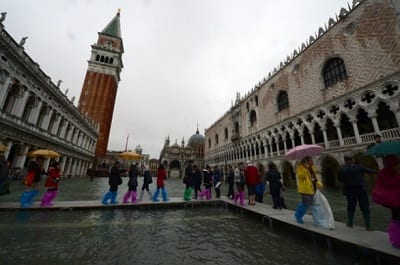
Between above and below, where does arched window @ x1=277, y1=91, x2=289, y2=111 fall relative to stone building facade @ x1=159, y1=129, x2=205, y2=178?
above

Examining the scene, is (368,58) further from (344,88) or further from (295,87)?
(295,87)

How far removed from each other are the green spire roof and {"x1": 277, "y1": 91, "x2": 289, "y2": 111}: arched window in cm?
5593

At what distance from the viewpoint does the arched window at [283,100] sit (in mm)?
22948

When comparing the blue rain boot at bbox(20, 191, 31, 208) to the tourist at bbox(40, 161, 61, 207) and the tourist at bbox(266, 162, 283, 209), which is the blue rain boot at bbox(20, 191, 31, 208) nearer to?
the tourist at bbox(40, 161, 61, 207)

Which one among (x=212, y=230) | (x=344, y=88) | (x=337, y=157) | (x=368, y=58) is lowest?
(x=212, y=230)

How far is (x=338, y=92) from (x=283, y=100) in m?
7.65

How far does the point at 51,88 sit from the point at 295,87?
29.9 meters

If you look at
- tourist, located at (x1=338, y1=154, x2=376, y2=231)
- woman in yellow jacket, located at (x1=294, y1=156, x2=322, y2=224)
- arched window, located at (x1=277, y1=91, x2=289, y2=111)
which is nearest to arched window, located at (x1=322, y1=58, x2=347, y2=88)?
arched window, located at (x1=277, y1=91, x2=289, y2=111)

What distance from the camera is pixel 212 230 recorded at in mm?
4754

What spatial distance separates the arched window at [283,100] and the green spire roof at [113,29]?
55927mm

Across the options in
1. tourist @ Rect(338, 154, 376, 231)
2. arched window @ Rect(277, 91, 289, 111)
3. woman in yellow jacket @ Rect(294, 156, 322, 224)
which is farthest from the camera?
arched window @ Rect(277, 91, 289, 111)

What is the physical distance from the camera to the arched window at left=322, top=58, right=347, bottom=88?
1645 cm

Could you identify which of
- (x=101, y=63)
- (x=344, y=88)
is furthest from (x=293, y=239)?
(x=101, y=63)

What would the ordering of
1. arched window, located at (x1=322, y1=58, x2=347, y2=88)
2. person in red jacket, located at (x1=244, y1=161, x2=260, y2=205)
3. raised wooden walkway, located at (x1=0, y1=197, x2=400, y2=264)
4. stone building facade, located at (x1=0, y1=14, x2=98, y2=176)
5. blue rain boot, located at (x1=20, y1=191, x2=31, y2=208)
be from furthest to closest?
arched window, located at (x1=322, y1=58, x2=347, y2=88), stone building facade, located at (x1=0, y1=14, x2=98, y2=176), person in red jacket, located at (x1=244, y1=161, x2=260, y2=205), blue rain boot, located at (x1=20, y1=191, x2=31, y2=208), raised wooden walkway, located at (x1=0, y1=197, x2=400, y2=264)
